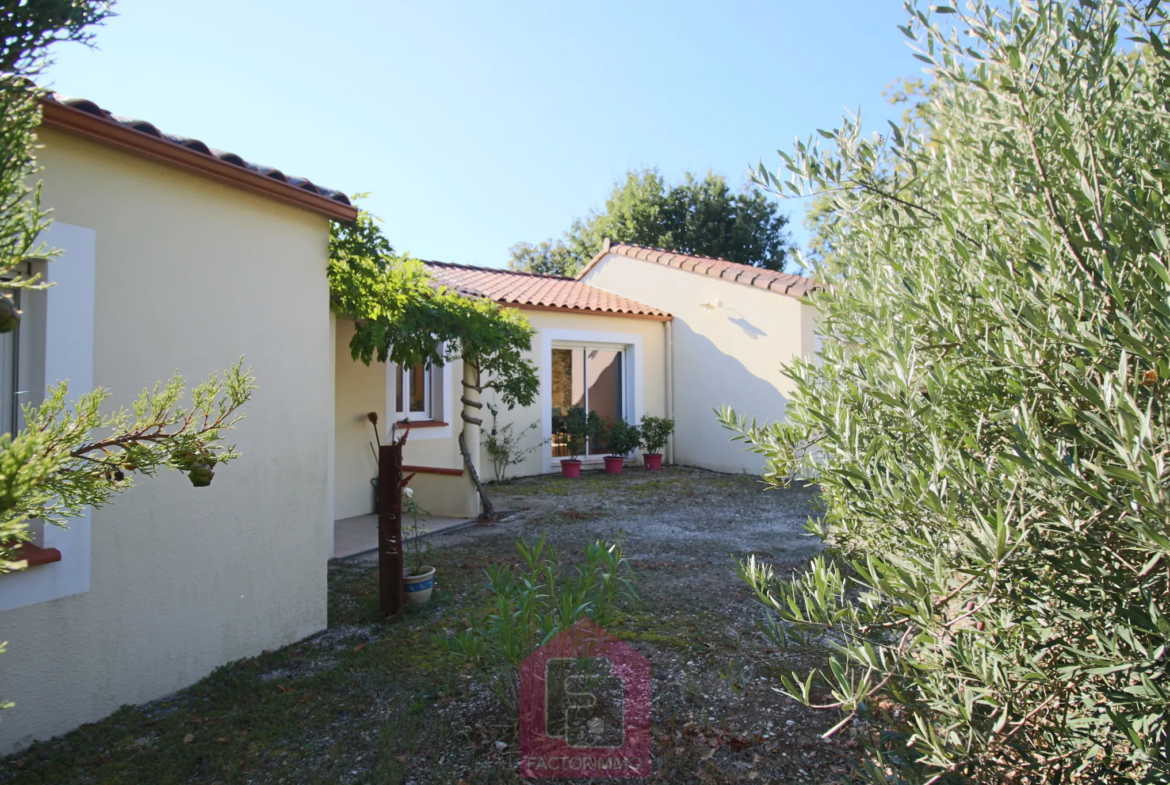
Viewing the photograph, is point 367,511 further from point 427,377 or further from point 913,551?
point 913,551

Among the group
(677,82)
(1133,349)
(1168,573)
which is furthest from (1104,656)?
(677,82)

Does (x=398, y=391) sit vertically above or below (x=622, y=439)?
above

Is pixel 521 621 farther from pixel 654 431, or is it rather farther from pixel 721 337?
pixel 721 337

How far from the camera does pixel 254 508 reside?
4.65 meters

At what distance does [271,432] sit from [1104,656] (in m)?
4.67

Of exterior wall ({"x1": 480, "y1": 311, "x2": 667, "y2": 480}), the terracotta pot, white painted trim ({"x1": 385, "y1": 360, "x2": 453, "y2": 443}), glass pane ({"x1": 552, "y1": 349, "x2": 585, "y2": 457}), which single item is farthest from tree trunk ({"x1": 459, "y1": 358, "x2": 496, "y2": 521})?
glass pane ({"x1": 552, "y1": 349, "x2": 585, "y2": 457})

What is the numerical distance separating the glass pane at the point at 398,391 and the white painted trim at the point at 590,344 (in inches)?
143

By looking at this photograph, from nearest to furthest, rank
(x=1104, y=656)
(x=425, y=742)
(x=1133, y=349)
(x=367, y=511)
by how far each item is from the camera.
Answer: (x=1133, y=349) → (x=1104, y=656) → (x=425, y=742) → (x=367, y=511)

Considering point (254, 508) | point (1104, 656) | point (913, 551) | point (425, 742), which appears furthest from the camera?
point (254, 508)

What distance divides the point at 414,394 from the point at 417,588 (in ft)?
17.4

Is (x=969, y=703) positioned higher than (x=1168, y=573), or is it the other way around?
(x=1168, y=573)

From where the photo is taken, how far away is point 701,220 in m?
→ 27.0

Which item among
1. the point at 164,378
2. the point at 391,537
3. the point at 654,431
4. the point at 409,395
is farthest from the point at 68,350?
the point at 654,431

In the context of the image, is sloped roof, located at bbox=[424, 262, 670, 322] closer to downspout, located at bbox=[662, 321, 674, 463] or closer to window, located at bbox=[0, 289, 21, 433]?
downspout, located at bbox=[662, 321, 674, 463]
